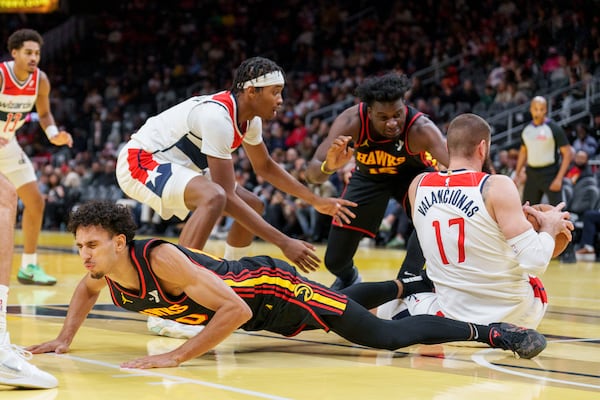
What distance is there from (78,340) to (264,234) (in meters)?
1.19

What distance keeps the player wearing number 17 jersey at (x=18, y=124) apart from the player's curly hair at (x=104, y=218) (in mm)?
4470

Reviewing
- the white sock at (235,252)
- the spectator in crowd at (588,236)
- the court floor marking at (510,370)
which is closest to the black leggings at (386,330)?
the court floor marking at (510,370)

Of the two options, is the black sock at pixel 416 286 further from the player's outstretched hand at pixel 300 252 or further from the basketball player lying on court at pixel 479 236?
the player's outstretched hand at pixel 300 252

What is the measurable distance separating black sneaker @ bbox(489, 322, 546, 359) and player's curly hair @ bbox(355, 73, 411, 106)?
222 cm

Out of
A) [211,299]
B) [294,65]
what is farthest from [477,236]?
[294,65]

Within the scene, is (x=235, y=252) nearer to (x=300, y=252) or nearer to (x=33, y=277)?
(x=300, y=252)

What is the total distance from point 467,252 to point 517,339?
24.2 inches

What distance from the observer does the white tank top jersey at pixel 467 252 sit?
5.24 meters

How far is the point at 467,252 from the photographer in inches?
210

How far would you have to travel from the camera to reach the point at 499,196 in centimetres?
509

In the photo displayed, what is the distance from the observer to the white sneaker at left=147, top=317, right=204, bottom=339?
18.4 feet

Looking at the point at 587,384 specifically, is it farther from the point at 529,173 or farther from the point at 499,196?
the point at 529,173

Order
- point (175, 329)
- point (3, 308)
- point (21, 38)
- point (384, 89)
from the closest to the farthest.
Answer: point (3, 308), point (175, 329), point (384, 89), point (21, 38)

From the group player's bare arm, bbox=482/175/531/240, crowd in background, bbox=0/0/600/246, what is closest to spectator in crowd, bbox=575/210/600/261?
crowd in background, bbox=0/0/600/246
